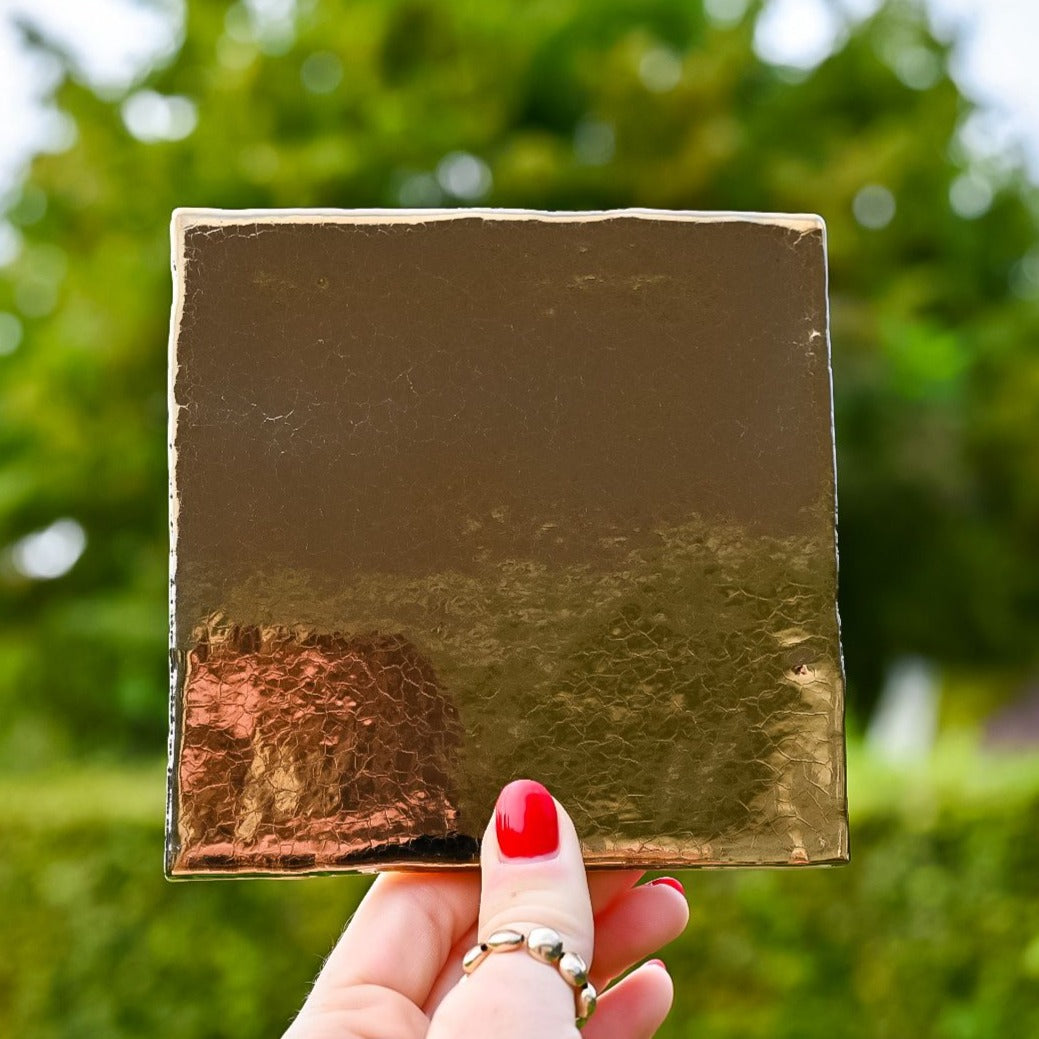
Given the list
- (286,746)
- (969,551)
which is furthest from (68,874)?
(969,551)

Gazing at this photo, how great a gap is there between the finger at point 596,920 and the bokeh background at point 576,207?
6.72 ft

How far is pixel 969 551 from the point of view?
7188mm

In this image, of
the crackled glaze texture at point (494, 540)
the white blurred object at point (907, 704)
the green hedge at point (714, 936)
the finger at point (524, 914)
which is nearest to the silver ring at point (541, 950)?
the finger at point (524, 914)

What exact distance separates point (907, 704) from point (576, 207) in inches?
204

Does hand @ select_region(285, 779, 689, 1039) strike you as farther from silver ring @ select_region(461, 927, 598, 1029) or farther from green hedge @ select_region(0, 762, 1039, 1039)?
green hedge @ select_region(0, 762, 1039, 1039)

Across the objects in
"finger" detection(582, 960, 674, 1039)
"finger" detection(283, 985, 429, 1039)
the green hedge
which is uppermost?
"finger" detection(283, 985, 429, 1039)

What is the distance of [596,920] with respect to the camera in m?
1.60

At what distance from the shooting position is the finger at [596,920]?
4.81 feet

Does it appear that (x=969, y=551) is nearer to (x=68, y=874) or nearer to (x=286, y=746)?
(x=68, y=874)

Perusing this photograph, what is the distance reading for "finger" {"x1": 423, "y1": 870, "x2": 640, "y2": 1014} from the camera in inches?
57.7

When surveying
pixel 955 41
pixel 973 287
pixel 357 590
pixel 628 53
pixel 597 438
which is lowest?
Result: pixel 357 590

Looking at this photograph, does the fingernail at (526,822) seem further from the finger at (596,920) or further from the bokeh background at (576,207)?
the bokeh background at (576,207)

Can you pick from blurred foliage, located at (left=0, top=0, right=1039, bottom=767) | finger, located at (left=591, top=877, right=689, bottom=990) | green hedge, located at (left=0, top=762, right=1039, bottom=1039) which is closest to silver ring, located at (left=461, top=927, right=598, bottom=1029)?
finger, located at (left=591, top=877, right=689, bottom=990)

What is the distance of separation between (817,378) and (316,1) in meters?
5.54
